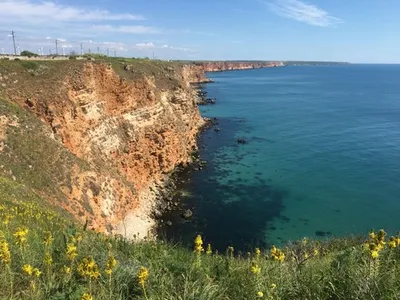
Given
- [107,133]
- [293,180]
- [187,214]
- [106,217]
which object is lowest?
[187,214]

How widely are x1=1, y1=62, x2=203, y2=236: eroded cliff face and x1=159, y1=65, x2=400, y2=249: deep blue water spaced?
5307 millimetres

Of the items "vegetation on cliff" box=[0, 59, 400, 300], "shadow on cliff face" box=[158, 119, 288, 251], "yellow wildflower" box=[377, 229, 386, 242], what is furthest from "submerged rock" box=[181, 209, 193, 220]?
"yellow wildflower" box=[377, 229, 386, 242]

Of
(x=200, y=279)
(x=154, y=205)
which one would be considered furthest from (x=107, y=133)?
(x=200, y=279)

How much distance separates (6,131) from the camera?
27469 millimetres

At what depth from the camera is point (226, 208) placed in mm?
40531

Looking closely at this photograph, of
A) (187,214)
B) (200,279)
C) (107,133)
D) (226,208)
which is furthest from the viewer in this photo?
(226,208)

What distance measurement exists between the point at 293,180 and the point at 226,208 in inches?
504

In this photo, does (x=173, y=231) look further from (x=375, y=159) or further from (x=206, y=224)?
(x=375, y=159)

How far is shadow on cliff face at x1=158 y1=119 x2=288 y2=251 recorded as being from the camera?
34.8m

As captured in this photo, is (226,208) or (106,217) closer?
(106,217)

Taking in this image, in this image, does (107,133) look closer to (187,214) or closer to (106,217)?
(106,217)

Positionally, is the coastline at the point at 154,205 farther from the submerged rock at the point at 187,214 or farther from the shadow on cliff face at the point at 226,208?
the submerged rock at the point at 187,214

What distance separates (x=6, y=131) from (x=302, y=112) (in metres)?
83.0

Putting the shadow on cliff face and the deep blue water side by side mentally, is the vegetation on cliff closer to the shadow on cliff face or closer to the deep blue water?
the shadow on cliff face
